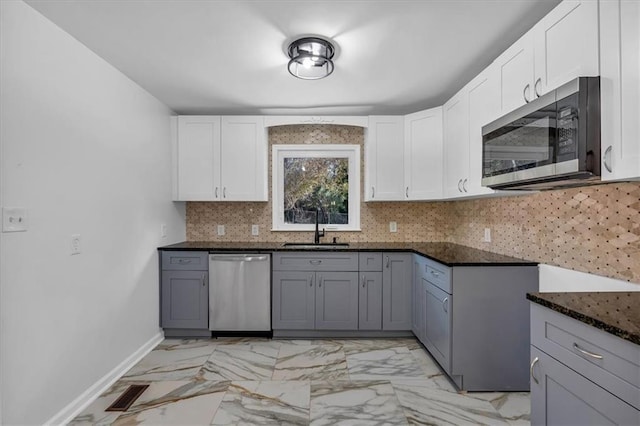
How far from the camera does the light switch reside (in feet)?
5.25

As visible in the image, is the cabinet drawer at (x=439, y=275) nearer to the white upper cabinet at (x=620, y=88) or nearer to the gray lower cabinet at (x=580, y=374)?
the gray lower cabinet at (x=580, y=374)

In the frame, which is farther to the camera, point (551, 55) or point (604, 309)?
point (551, 55)

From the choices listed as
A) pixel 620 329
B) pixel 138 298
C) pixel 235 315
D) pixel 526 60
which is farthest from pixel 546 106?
pixel 138 298

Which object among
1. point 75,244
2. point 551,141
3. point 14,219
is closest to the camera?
point 551,141

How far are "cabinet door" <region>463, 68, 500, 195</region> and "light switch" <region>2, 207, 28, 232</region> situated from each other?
2.71m

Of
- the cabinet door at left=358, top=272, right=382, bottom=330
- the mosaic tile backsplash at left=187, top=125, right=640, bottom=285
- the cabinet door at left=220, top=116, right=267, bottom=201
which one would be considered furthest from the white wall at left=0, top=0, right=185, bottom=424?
the cabinet door at left=358, top=272, right=382, bottom=330

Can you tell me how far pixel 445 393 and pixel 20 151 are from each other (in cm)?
288

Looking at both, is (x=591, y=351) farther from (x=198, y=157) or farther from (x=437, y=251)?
(x=198, y=157)

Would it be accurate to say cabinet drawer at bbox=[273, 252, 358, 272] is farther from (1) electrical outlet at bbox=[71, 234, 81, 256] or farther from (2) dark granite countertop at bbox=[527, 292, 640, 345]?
(2) dark granite countertop at bbox=[527, 292, 640, 345]

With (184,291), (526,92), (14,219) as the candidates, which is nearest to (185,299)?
(184,291)

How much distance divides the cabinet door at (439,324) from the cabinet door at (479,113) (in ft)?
2.68

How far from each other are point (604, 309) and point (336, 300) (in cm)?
222

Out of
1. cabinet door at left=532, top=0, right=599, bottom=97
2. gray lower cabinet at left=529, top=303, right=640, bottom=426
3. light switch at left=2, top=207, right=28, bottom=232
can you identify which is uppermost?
cabinet door at left=532, top=0, right=599, bottom=97

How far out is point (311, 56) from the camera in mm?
2164
